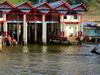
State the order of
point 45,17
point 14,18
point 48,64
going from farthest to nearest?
1. point 45,17
2. point 14,18
3. point 48,64

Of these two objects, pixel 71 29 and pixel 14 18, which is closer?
pixel 14 18

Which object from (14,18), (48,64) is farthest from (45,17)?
(48,64)

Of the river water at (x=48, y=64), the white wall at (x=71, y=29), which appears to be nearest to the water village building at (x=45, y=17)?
the white wall at (x=71, y=29)

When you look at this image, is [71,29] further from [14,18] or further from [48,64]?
[48,64]

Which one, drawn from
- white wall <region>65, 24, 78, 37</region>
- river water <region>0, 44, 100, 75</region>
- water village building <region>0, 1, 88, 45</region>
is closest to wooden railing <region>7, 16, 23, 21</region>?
water village building <region>0, 1, 88, 45</region>

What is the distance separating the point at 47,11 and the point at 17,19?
5.97m

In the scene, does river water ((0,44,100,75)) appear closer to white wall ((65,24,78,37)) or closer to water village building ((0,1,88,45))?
water village building ((0,1,88,45))

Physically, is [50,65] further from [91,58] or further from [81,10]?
[81,10]

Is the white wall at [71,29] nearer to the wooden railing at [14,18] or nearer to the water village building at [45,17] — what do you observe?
the water village building at [45,17]

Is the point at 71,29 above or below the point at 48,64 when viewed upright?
above

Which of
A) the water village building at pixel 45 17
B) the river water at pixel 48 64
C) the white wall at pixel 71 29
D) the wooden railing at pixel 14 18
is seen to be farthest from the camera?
the white wall at pixel 71 29

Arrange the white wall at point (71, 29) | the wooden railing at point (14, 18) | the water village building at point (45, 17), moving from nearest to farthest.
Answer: the water village building at point (45, 17), the wooden railing at point (14, 18), the white wall at point (71, 29)

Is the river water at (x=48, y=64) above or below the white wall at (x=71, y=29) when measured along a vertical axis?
below

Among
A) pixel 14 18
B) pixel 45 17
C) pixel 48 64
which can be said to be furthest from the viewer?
pixel 45 17
